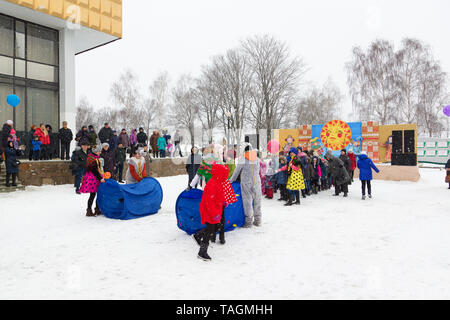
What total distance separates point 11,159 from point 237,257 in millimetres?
9543

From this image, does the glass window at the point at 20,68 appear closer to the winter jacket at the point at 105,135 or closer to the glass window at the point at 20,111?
the glass window at the point at 20,111

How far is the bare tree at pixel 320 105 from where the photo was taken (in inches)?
1724

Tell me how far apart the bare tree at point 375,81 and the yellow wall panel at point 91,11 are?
26.4 m

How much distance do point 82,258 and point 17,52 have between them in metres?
15.5

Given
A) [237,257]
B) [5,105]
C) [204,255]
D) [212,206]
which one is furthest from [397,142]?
[5,105]

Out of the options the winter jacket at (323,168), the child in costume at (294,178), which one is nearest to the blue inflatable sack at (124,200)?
the child in costume at (294,178)

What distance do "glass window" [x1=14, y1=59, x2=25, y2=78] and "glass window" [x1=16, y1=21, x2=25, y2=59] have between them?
0.26m

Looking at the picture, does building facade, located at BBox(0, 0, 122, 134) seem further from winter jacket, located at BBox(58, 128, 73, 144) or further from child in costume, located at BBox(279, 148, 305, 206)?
child in costume, located at BBox(279, 148, 305, 206)

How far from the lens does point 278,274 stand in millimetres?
4152

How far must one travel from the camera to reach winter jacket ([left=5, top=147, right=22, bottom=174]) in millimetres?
10699

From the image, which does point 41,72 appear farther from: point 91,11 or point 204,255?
point 204,255

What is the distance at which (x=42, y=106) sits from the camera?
1697cm

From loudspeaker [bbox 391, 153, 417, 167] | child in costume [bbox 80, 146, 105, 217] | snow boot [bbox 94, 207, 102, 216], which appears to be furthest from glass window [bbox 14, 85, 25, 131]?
loudspeaker [bbox 391, 153, 417, 167]
